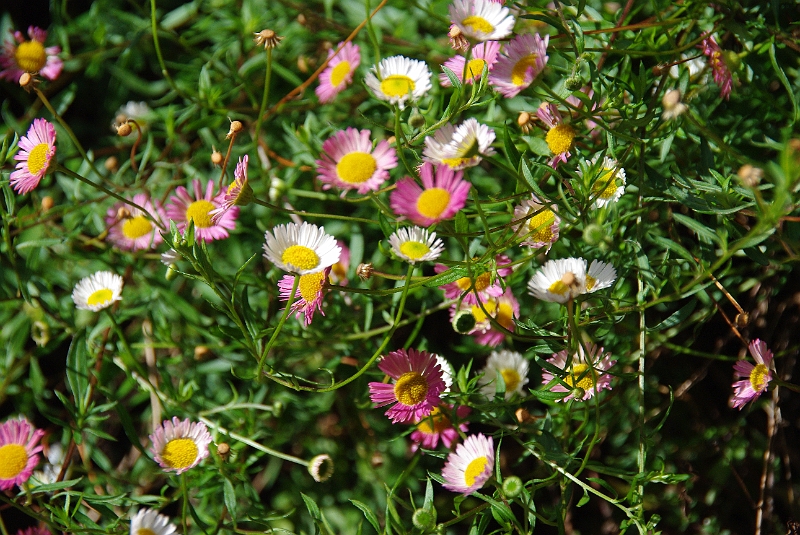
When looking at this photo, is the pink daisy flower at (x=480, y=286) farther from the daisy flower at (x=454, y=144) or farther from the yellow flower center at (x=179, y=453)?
the yellow flower center at (x=179, y=453)

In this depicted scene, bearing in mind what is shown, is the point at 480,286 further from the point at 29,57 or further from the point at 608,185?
the point at 29,57

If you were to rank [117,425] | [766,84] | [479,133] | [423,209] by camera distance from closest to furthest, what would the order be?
[423,209] → [479,133] → [766,84] → [117,425]

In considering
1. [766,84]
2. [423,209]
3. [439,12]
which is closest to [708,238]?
[766,84]

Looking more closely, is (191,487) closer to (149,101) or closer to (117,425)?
(117,425)

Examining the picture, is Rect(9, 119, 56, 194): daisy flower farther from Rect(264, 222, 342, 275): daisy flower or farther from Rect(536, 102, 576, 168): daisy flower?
Rect(536, 102, 576, 168): daisy flower

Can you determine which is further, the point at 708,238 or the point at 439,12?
the point at 439,12

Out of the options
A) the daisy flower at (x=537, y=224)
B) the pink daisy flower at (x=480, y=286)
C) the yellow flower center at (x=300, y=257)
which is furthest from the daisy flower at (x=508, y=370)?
the yellow flower center at (x=300, y=257)
